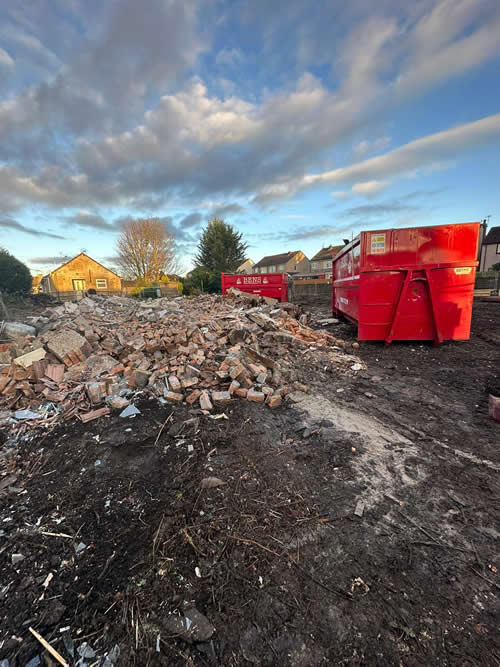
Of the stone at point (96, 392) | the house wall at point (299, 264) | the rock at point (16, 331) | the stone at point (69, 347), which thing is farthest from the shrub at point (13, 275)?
the house wall at point (299, 264)

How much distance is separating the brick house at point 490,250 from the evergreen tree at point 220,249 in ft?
97.3

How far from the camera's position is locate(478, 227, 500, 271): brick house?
108ft

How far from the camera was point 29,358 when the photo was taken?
4887 millimetres

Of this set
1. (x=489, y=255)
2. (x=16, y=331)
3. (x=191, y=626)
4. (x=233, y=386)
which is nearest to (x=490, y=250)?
(x=489, y=255)

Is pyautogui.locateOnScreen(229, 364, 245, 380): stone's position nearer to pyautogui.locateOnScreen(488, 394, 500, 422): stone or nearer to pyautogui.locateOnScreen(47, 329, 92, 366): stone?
pyautogui.locateOnScreen(47, 329, 92, 366): stone

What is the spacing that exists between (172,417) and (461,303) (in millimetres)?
6658

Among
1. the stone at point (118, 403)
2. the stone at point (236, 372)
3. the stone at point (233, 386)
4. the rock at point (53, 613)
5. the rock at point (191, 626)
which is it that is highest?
the stone at point (236, 372)

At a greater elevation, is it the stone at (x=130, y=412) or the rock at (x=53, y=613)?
Result: the stone at (x=130, y=412)

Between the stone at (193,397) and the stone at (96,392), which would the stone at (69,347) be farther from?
the stone at (193,397)

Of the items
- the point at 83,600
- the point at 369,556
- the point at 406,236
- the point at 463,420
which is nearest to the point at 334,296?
the point at 406,236

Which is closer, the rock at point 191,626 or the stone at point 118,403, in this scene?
the rock at point 191,626

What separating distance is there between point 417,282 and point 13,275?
18.8 meters

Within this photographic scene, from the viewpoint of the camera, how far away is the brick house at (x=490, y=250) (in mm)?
32938

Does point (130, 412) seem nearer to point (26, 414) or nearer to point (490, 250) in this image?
point (26, 414)
